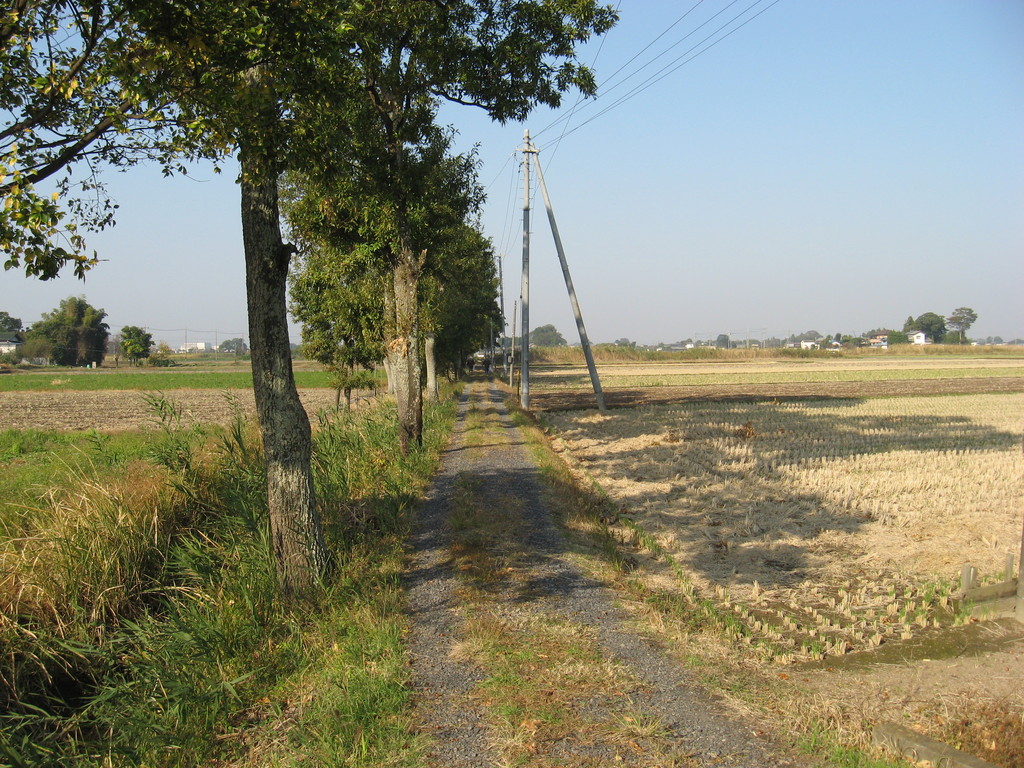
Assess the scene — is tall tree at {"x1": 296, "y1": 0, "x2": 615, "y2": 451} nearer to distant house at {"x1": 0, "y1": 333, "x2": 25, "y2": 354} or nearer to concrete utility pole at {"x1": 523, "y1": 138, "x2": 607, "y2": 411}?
concrete utility pole at {"x1": 523, "y1": 138, "x2": 607, "y2": 411}

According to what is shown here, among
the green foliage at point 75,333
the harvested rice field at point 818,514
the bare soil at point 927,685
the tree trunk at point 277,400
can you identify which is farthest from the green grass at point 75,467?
the green foliage at point 75,333

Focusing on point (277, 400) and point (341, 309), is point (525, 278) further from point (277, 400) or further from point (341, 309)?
point (277, 400)

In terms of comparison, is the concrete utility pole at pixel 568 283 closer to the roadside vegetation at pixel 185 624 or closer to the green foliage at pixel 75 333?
the roadside vegetation at pixel 185 624

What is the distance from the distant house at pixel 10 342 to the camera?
378ft

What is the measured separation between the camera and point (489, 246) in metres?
36.7

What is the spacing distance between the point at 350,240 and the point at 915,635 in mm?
12667

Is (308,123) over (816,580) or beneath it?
over

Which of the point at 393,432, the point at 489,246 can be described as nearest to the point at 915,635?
the point at 393,432

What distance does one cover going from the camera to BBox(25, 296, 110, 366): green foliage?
322ft

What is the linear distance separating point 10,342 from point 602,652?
137341 mm

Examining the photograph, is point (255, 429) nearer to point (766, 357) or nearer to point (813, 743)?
point (813, 743)

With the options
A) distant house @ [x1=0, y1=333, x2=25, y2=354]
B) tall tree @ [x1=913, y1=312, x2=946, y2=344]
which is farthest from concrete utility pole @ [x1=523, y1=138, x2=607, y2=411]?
tall tree @ [x1=913, y1=312, x2=946, y2=344]

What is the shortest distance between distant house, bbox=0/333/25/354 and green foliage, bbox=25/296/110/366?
12163 millimetres

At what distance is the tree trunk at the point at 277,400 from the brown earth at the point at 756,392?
79.1 feet
